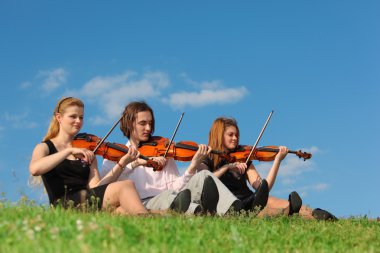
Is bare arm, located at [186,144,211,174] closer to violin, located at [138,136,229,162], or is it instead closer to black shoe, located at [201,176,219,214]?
violin, located at [138,136,229,162]

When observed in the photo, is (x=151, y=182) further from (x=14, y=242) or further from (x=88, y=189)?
(x=14, y=242)

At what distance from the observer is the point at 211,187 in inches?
317

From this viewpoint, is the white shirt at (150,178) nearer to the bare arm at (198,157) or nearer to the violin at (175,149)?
the bare arm at (198,157)

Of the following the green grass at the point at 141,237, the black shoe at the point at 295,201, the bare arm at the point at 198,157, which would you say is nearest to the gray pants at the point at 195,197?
the bare arm at the point at 198,157

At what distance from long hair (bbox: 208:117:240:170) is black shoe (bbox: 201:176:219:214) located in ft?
4.80

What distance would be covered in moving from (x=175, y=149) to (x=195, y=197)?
5.18 feet

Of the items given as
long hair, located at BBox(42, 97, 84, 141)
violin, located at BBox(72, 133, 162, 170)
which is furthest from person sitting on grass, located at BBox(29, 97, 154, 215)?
violin, located at BBox(72, 133, 162, 170)

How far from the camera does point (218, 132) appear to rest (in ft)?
32.0

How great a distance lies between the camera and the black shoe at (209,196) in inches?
317

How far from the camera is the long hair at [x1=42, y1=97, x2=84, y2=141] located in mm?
8031

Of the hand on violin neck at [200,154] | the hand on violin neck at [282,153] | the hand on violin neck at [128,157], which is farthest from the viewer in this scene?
the hand on violin neck at [282,153]

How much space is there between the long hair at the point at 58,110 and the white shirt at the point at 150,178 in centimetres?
101

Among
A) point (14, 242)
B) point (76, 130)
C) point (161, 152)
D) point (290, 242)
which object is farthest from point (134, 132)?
point (14, 242)

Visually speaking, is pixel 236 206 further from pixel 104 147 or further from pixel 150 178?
pixel 104 147
